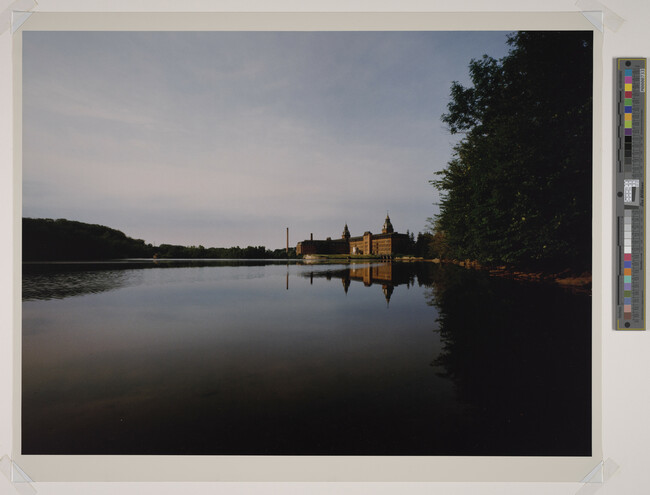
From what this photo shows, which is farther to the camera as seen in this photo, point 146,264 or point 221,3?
point 146,264

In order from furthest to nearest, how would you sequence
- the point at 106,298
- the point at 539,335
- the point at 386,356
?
the point at 106,298 < the point at 539,335 < the point at 386,356

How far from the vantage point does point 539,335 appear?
3102 mm

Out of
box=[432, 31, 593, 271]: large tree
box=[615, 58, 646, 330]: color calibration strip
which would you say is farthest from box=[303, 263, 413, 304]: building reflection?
box=[615, 58, 646, 330]: color calibration strip

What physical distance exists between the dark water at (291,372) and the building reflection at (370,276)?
93 centimetres

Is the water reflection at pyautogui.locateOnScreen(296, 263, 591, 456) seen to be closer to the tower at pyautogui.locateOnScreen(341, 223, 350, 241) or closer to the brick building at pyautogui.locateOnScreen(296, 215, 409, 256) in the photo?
the brick building at pyautogui.locateOnScreen(296, 215, 409, 256)

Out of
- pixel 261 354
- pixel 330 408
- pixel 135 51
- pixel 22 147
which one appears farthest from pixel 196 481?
pixel 135 51

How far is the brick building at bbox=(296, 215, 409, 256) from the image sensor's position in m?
4.02

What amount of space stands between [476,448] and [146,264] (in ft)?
14.3

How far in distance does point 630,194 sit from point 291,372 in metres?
3.83

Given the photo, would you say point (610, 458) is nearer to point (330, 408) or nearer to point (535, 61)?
point (330, 408)

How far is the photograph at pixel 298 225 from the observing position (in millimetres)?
2205

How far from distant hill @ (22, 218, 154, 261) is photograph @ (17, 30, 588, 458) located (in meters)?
0.02

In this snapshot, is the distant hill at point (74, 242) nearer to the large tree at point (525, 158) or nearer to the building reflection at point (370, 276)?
the building reflection at point (370, 276)

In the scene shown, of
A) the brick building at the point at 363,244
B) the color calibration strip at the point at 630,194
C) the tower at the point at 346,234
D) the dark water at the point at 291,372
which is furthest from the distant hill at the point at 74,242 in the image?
the color calibration strip at the point at 630,194
